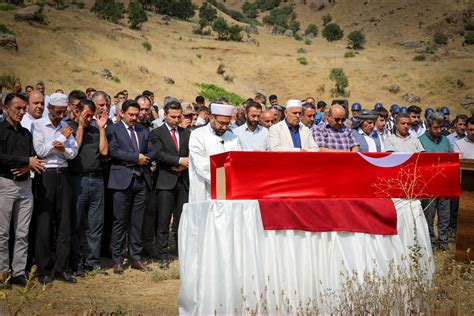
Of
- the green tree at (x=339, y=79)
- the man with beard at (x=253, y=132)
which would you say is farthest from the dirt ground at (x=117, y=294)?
the green tree at (x=339, y=79)

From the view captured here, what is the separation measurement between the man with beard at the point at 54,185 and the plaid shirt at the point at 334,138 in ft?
11.5

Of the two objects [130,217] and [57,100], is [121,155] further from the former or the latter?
[57,100]

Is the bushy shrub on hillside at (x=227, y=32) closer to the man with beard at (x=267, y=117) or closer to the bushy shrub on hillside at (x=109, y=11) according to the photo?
the bushy shrub on hillside at (x=109, y=11)

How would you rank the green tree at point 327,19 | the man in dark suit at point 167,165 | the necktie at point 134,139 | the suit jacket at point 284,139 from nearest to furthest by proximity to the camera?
the suit jacket at point 284,139 < the necktie at point 134,139 < the man in dark suit at point 167,165 < the green tree at point 327,19

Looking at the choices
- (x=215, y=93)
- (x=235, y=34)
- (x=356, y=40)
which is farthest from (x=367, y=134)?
(x=356, y=40)

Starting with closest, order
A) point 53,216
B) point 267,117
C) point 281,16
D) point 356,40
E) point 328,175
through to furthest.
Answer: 1. point 328,175
2. point 53,216
3. point 267,117
4. point 356,40
5. point 281,16

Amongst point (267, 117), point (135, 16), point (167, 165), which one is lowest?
point (167, 165)

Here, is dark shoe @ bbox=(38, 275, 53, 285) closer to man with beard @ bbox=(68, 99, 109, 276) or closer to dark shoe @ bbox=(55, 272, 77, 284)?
dark shoe @ bbox=(55, 272, 77, 284)

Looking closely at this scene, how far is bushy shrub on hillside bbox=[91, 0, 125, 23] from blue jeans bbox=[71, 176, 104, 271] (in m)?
54.2

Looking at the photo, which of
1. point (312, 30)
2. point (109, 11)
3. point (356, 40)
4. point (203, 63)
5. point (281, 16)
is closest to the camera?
point (203, 63)

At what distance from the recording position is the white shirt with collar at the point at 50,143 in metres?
8.23

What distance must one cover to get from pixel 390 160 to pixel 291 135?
2.39m

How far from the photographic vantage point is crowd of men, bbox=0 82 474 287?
804cm

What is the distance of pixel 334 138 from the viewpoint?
934 cm
